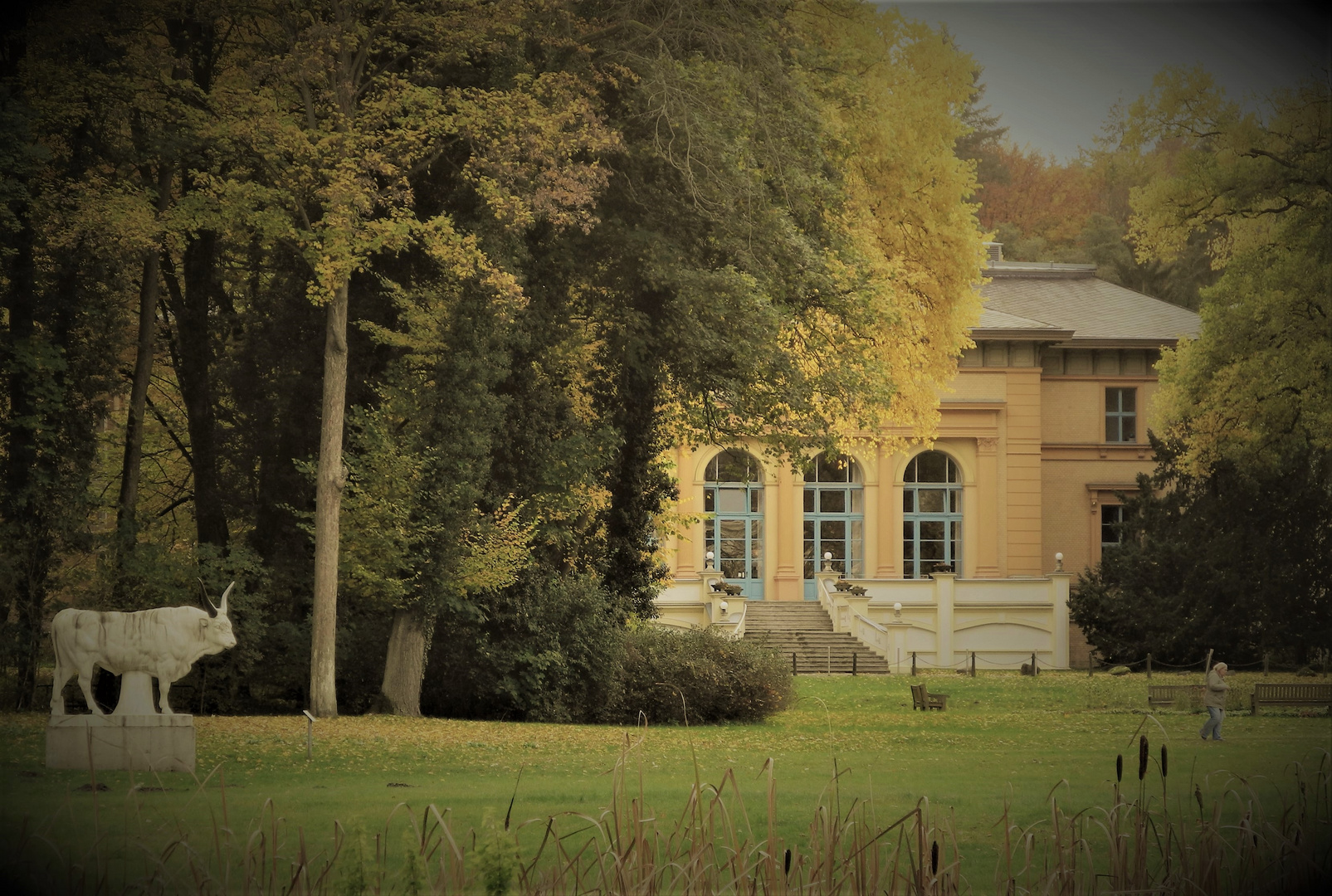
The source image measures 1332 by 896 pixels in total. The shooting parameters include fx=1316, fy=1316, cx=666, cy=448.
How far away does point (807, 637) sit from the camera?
33.9 m

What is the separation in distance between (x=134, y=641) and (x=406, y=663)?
6656 mm

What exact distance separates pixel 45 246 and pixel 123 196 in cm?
210

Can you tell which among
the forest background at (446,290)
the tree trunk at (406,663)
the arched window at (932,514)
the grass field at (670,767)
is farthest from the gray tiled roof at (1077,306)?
the tree trunk at (406,663)

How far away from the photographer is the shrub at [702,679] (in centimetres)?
2017

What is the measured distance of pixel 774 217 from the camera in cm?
1977

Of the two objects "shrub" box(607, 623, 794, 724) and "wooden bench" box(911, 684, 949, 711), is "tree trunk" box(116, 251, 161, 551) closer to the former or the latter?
"shrub" box(607, 623, 794, 724)

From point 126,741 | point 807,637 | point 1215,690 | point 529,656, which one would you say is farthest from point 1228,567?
point 126,741

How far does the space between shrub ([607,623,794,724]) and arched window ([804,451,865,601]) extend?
20198 mm

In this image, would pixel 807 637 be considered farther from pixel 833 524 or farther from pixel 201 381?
pixel 201 381

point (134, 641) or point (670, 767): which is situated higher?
point (134, 641)

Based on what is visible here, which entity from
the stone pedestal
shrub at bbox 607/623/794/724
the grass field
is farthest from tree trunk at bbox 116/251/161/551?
the stone pedestal

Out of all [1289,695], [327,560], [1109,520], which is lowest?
[1289,695]

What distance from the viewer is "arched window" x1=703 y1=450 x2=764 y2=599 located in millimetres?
41406

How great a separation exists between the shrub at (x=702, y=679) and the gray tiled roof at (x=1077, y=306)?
22857 mm
